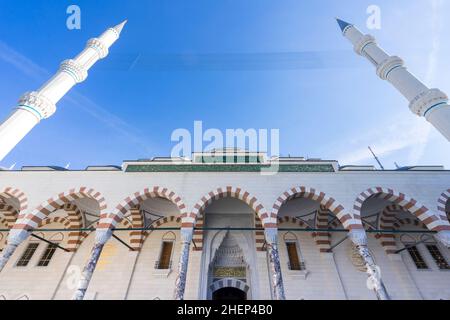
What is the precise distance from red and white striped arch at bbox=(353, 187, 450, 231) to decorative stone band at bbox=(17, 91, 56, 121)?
12.2 meters

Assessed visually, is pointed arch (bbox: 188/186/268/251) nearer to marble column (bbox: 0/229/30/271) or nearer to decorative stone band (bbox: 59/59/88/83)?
marble column (bbox: 0/229/30/271)

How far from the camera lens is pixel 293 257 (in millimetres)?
9719

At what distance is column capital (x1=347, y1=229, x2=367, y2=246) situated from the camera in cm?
726

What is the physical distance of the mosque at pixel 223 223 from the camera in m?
8.04

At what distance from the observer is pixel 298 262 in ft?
31.2

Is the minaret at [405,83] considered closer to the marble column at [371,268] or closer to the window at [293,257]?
the marble column at [371,268]

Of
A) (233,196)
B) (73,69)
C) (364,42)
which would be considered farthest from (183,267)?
(364,42)

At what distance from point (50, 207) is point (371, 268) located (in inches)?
409

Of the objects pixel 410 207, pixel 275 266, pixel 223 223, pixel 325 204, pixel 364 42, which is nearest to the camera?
pixel 275 266

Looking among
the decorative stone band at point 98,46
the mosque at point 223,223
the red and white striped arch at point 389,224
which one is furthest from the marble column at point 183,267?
the decorative stone band at point 98,46

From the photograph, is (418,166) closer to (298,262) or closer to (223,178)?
(298,262)

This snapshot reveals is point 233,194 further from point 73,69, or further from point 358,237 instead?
point 73,69

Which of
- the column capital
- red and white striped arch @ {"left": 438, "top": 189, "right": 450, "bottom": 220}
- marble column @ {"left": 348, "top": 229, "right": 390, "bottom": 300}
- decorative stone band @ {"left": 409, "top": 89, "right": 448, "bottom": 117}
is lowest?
marble column @ {"left": 348, "top": 229, "right": 390, "bottom": 300}

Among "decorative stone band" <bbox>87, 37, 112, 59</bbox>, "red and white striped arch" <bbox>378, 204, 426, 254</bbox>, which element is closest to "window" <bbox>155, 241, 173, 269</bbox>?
"red and white striped arch" <bbox>378, 204, 426, 254</bbox>
